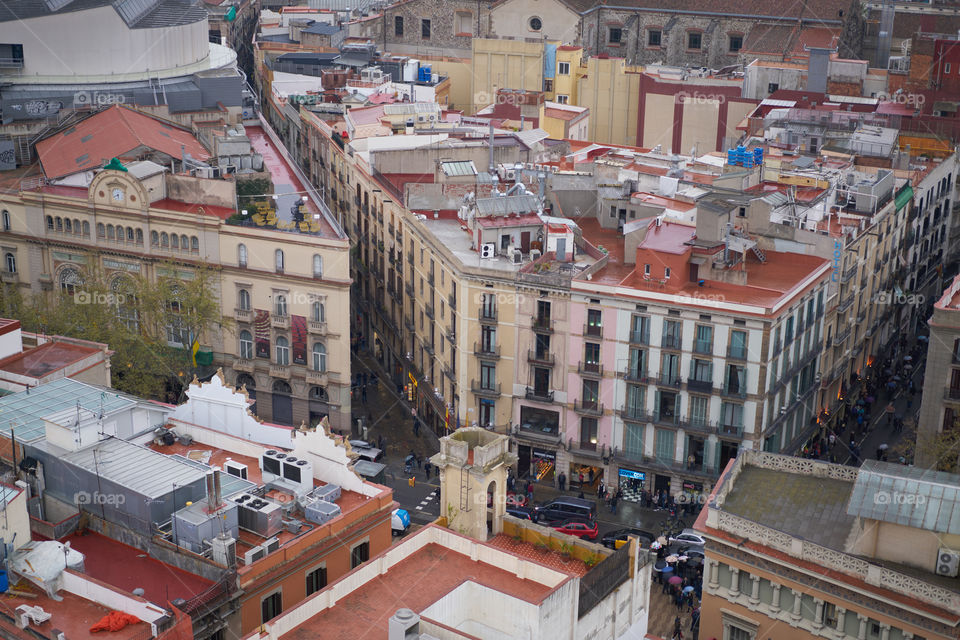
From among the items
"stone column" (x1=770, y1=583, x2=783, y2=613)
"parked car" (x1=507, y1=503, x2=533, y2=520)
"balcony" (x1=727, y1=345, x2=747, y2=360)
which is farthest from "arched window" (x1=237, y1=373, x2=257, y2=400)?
"stone column" (x1=770, y1=583, x2=783, y2=613)

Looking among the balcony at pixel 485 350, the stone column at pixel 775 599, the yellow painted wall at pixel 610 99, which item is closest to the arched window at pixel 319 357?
the balcony at pixel 485 350

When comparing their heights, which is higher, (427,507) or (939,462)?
(939,462)

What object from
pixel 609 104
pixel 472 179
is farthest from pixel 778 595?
pixel 609 104

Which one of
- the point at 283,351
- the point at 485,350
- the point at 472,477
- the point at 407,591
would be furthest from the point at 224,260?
the point at 407,591

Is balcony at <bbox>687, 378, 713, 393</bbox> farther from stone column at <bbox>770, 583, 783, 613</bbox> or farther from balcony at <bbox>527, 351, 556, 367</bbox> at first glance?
stone column at <bbox>770, 583, 783, 613</bbox>

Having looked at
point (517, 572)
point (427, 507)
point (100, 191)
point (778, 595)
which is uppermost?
point (100, 191)

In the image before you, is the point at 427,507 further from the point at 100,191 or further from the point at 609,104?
Answer: the point at 609,104
